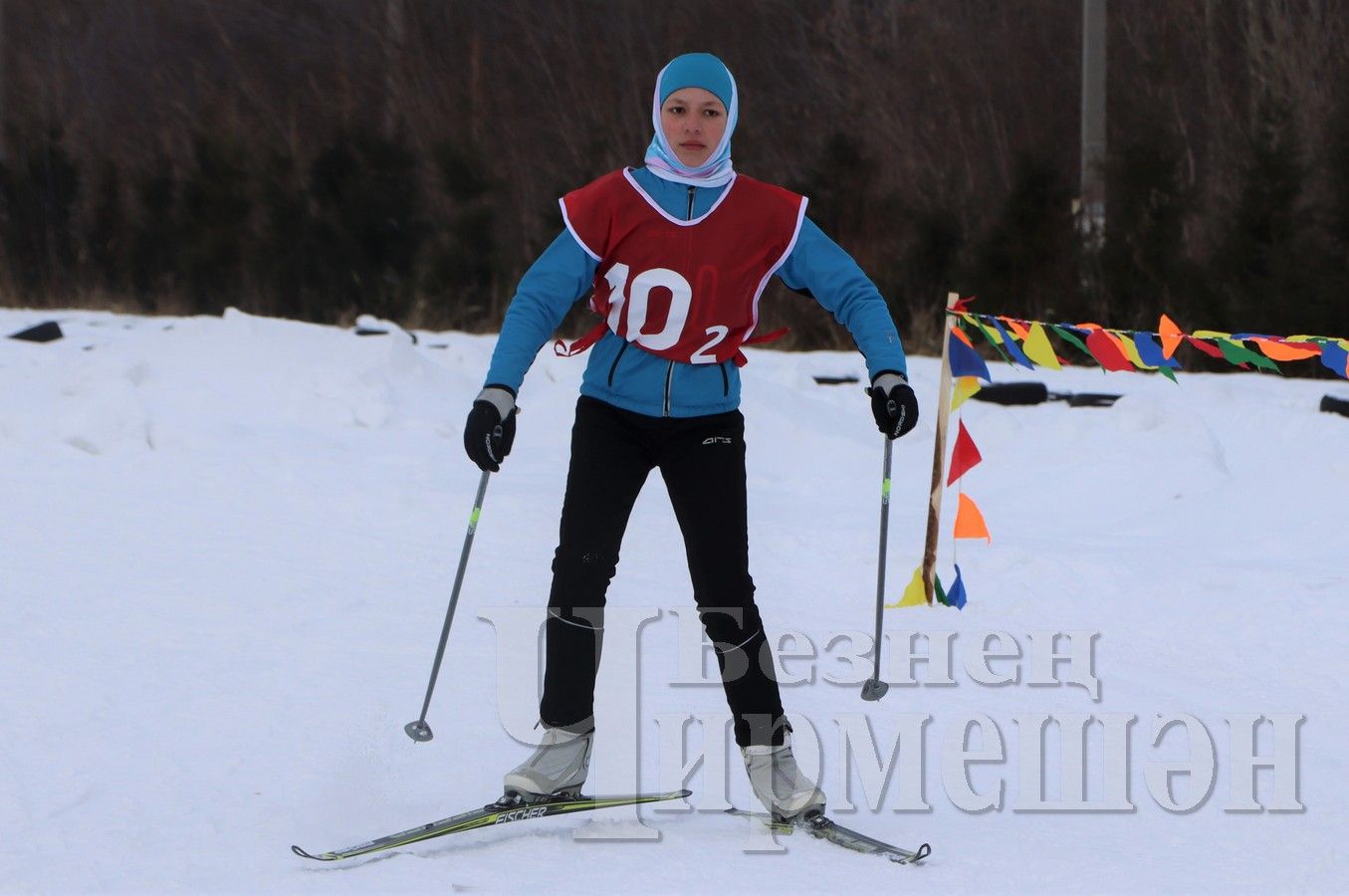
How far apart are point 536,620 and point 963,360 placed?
189 cm

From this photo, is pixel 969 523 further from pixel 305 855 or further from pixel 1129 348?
pixel 305 855

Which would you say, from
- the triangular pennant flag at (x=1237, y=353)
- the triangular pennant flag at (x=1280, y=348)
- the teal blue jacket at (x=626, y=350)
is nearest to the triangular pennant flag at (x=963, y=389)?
the triangular pennant flag at (x=1237, y=353)

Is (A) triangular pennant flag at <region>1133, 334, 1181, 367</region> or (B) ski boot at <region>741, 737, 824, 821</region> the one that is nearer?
(B) ski boot at <region>741, 737, 824, 821</region>

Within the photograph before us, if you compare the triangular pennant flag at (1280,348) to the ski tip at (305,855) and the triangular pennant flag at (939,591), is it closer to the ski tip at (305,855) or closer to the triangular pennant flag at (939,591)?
the triangular pennant flag at (939,591)

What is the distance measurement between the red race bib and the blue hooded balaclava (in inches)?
2.0

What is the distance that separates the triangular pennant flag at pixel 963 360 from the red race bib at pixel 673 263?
9.36 feet

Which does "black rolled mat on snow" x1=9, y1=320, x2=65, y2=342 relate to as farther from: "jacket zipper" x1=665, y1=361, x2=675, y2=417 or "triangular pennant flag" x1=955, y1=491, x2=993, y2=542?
"jacket zipper" x1=665, y1=361, x2=675, y2=417

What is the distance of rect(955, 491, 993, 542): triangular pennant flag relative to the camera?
20.3ft

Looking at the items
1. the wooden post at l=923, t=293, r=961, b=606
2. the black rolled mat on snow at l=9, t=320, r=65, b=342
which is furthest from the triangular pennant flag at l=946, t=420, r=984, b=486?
the black rolled mat on snow at l=9, t=320, r=65, b=342

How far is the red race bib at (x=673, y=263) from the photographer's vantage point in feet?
11.2

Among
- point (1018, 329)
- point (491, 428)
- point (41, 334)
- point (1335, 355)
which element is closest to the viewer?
point (491, 428)

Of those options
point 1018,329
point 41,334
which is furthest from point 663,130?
point 41,334

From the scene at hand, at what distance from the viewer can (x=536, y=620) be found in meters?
5.73

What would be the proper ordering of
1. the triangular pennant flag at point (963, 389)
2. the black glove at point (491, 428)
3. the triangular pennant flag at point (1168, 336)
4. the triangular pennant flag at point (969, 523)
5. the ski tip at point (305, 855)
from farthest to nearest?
the triangular pennant flag at point (963, 389) < the triangular pennant flag at point (969, 523) < the triangular pennant flag at point (1168, 336) < the black glove at point (491, 428) < the ski tip at point (305, 855)
